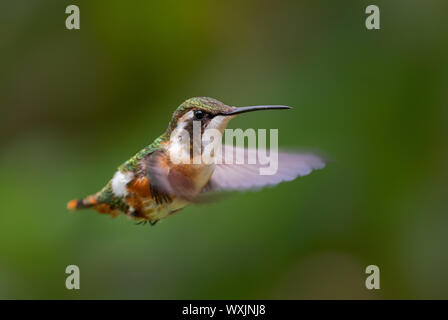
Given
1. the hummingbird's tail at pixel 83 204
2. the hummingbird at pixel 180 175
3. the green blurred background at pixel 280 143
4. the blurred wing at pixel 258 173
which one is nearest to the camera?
the hummingbird at pixel 180 175

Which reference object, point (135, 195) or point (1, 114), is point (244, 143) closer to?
point (135, 195)

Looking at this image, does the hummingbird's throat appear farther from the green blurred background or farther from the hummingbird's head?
the green blurred background

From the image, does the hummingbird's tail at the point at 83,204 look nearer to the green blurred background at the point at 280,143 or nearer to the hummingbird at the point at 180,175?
the hummingbird at the point at 180,175

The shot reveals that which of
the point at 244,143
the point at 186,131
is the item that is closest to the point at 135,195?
the point at 186,131

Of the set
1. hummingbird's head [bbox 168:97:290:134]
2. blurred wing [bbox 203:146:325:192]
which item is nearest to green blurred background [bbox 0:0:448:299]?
blurred wing [bbox 203:146:325:192]

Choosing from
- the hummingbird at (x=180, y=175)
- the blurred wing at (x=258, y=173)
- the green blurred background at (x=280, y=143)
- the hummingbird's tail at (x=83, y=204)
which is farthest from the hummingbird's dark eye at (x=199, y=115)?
the green blurred background at (x=280, y=143)

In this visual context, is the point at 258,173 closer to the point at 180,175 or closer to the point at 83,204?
the point at 180,175

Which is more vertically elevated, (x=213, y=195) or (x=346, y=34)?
(x=346, y=34)

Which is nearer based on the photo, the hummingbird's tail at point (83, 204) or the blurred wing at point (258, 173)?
the blurred wing at point (258, 173)
